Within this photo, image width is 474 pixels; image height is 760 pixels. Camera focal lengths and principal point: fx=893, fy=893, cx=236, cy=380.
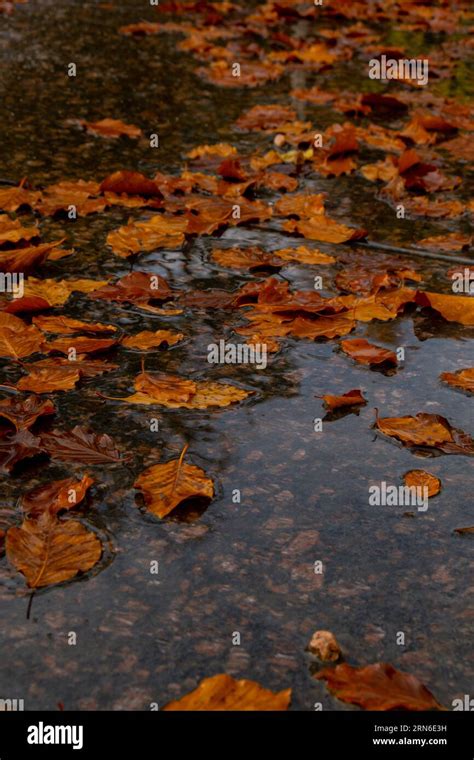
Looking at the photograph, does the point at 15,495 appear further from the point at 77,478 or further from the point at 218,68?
the point at 218,68

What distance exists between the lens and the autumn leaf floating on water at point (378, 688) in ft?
3.80

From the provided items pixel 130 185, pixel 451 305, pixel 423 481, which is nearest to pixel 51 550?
pixel 423 481

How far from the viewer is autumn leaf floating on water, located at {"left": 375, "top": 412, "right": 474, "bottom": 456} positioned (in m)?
1.70

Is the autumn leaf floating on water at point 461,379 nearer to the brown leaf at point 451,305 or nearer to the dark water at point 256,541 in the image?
the dark water at point 256,541

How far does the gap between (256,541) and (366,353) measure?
704 millimetres

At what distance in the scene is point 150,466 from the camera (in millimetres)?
1607

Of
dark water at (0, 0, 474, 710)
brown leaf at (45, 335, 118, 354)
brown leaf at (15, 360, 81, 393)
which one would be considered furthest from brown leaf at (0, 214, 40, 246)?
brown leaf at (15, 360, 81, 393)

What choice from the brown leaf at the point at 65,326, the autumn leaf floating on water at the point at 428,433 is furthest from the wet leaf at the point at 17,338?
the autumn leaf floating on water at the point at 428,433

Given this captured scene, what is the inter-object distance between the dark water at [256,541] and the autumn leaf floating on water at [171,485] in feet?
0.08

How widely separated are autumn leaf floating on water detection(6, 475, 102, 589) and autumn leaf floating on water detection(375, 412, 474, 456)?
0.62m

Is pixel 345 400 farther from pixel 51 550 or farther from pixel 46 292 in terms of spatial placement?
pixel 46 292

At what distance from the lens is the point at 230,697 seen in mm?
1168

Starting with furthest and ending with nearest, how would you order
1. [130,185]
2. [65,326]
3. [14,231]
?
1. [130,185]
2. [14,231]
3. [65,326]

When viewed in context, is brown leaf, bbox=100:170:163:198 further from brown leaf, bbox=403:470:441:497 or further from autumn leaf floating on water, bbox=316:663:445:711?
autumn leaf floating on water, bbox=316:663:445:711
